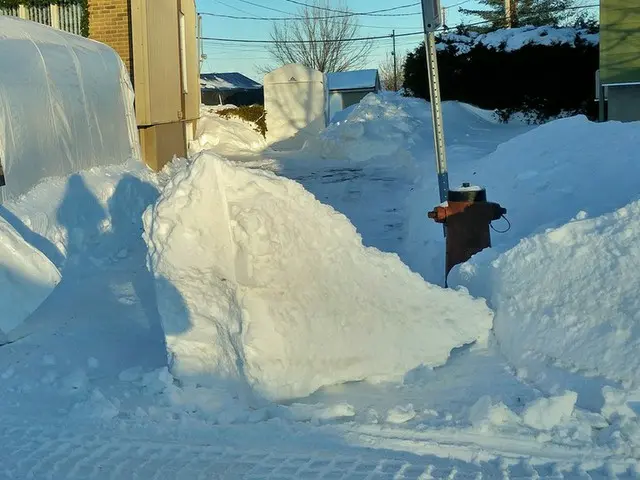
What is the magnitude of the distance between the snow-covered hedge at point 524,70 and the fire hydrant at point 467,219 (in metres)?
15.6

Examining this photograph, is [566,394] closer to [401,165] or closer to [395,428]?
[395,428]

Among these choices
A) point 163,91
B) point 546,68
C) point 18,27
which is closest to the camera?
point 18,27

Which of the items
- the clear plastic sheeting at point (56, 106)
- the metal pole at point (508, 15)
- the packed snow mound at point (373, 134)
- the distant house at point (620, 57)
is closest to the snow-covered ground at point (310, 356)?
the clear plastic sheeting at point (56, 106)

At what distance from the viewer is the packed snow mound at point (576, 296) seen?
4750 millimetres

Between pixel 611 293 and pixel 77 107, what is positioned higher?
pixel 77 107

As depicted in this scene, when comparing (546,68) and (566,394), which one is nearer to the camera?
(566,394)

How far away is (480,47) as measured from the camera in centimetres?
2305

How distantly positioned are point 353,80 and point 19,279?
37.3 m

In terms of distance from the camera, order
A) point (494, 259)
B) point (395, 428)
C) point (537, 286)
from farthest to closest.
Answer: point (494, 259) → point (537, 286) → point (395, 428)

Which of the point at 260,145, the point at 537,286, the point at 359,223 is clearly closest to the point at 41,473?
the point at 537,286

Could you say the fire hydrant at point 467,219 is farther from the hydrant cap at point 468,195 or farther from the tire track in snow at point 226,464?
the tire track in snow at point 226,464

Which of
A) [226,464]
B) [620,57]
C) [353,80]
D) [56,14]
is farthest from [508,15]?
[226,464]

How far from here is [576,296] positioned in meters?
5.16

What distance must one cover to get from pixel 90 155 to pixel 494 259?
6.65m
